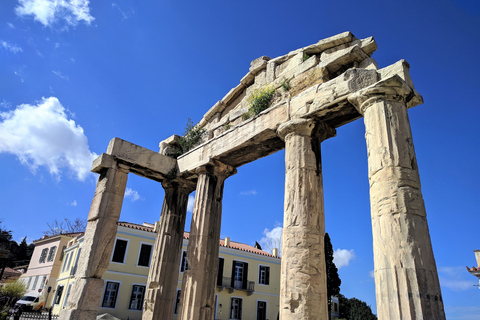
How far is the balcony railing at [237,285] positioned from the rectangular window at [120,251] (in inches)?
281

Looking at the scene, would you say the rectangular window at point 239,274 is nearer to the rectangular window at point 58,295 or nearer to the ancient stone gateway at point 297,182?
the rectangular window at point 58,295

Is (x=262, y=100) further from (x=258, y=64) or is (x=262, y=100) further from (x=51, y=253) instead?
(x=51, y=253)

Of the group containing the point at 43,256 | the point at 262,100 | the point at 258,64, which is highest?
the point at 258,64

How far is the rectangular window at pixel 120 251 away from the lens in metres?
21.8

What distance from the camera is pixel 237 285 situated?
84.0 feet

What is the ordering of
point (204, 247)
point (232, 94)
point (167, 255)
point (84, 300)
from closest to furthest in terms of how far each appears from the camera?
point (84, 300) → point (204, 247) → point (167, 255) → point (232, 94)

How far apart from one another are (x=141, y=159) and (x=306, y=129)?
572cm

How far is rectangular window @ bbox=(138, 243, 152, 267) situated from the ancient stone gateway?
12.9 metres

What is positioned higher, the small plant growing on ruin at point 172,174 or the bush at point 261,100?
the bush at point 261,100

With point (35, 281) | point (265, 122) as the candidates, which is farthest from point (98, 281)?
point (35, 281)

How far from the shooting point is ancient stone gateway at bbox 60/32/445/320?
5164 mm

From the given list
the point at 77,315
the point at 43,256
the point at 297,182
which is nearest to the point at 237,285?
the point at 77,315

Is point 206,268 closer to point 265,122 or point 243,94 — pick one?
point 265,122

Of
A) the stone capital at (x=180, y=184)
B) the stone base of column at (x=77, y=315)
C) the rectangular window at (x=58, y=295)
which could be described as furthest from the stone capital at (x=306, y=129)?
the rectangular window at (x=58, y=295)
